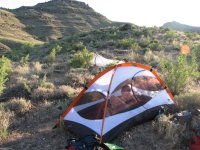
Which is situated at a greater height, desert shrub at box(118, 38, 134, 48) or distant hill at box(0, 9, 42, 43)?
desert shrub at box(118, 38, 134, 48)

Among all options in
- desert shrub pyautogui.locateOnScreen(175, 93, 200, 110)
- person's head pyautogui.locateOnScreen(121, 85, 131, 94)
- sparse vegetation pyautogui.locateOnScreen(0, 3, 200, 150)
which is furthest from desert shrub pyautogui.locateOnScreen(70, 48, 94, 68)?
desert shrub pyautogui.locateOnScreen(175, 93, 200, 110)

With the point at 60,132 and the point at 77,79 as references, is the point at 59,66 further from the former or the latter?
the point at 60,132

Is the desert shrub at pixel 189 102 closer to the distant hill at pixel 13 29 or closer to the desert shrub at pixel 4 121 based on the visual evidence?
the desert shrub at pixel 4 121

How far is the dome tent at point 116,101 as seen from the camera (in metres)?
8.33

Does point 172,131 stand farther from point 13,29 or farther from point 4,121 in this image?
point 13,29

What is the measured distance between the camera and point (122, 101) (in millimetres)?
8781

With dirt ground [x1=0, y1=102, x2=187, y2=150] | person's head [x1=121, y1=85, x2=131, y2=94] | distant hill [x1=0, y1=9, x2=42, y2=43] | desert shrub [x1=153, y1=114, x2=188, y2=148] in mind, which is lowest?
distant hill [x1=0, y1=9, x2=42, y2=43]

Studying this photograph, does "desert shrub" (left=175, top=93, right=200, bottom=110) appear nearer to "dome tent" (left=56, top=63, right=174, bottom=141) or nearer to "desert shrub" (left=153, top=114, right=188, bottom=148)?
"dome tent" (left=56, top=63, right=174, bottom=141)

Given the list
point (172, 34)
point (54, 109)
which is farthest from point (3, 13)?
point (54, 109)

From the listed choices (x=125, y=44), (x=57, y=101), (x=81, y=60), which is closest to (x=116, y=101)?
(x=57, y=101)

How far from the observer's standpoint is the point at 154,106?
914cm

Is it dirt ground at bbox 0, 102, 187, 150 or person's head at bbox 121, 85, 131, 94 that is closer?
dirt ground at bbox 0, 102, 187, 150

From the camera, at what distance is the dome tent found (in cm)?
833

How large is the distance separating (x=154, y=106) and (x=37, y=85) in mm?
4744
